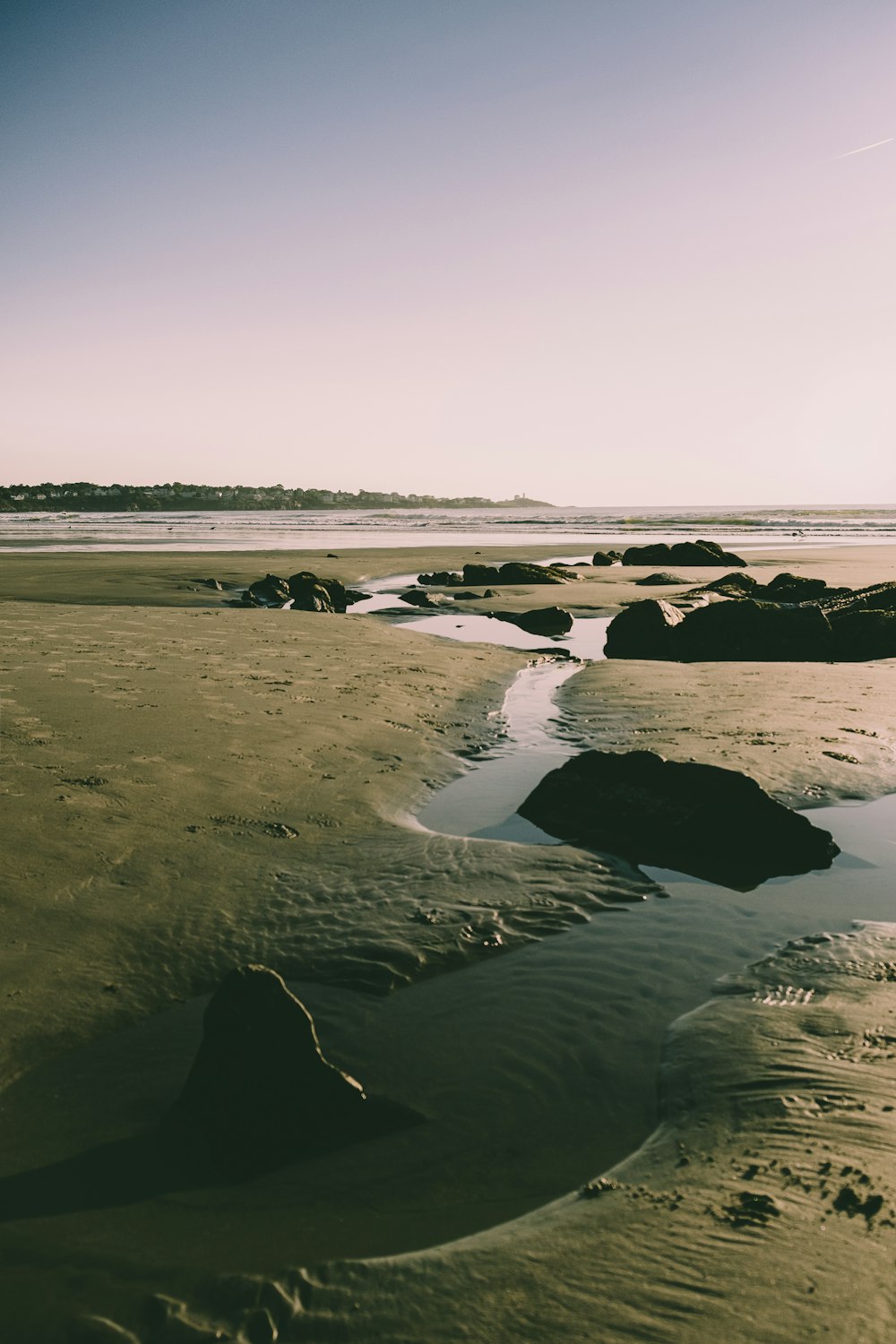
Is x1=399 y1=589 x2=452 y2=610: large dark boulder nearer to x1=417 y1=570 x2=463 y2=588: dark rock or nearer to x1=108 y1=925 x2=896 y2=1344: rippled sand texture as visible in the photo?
x1=417 y1=570 x2=463 y2=588: dark rock

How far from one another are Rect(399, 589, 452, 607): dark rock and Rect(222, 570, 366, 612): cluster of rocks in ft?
4.43

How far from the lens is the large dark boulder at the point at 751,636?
591 inches

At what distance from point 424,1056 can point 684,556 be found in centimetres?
3427

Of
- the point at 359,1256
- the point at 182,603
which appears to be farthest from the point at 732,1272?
the point at 182,603

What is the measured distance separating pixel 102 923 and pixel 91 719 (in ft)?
13.9

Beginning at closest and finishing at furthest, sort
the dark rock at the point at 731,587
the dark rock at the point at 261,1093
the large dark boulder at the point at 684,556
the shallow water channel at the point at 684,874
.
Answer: the dark rock at the point at 261,1093 < the shallow water channel at the point at 684,874 < the dark rock at the point at 731,587 < the large dark boulder at the point at 684,556

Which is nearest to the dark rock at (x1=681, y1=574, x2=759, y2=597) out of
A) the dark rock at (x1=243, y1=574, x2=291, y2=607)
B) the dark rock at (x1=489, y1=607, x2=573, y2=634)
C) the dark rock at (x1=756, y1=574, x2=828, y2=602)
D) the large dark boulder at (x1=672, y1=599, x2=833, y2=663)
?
the dark rock at (x1=756, y1=574, x2=828, y2=602)

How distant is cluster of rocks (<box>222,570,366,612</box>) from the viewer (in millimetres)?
20203

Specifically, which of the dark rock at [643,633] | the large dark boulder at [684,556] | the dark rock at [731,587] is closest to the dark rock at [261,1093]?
the dark rock at [643,633]

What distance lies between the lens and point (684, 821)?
21.3ft

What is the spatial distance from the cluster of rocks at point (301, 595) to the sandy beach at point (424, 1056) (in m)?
11.2

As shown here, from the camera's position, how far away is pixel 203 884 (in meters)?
5.54

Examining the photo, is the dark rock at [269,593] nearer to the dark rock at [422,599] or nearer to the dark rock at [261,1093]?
the dark rock at [422,599]

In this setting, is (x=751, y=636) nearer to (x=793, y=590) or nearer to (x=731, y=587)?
(x=793, y=590)
